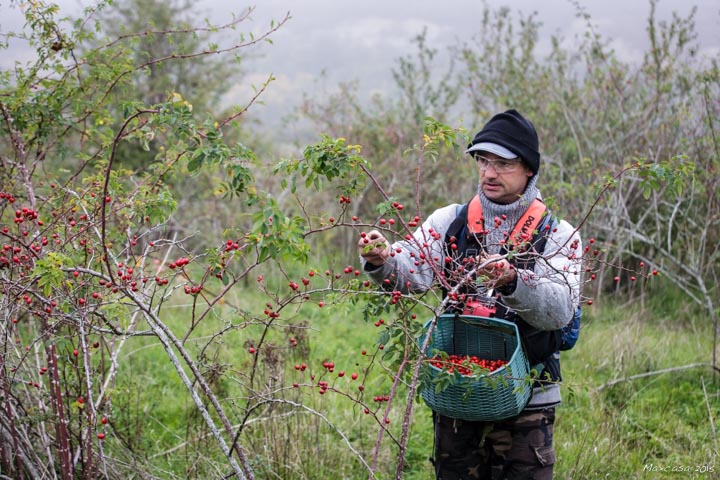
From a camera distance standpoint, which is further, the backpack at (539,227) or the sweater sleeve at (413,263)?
the backpack at (539,227)

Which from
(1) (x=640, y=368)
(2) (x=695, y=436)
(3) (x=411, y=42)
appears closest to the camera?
(2) (x=695, y=436)

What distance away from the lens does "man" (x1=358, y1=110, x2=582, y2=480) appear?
2.41 metres

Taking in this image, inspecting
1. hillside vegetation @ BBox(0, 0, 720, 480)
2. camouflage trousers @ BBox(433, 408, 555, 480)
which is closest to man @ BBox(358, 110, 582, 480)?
camouflage trousers @ BBox(433, 408, 555, 480)

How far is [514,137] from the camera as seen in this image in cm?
274

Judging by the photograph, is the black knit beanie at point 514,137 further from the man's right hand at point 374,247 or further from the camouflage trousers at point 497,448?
the camouflage trousers at point 497,448

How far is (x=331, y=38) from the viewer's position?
51.9 meters

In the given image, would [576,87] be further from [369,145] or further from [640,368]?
[640,368]

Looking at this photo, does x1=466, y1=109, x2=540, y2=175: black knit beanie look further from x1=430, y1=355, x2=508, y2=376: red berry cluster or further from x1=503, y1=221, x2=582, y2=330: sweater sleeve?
x1=430, y1=355, x2=508, y2=376: red berry cluster

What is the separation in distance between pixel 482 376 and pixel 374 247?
1.86ft

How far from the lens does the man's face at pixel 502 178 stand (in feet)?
9.01

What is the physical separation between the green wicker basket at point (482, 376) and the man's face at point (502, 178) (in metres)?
0.57

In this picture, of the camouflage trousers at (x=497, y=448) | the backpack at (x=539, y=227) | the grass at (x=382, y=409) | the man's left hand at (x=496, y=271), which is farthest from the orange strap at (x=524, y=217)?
the camouflage trousers at (x=497, y=448)

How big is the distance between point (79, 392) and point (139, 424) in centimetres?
93

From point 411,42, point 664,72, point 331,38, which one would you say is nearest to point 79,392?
point 664,72
